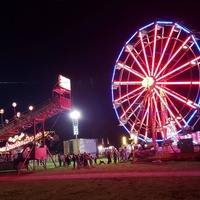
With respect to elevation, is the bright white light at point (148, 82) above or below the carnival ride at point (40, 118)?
above

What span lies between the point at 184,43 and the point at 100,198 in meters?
24.1

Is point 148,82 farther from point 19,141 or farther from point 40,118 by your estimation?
point 19,141

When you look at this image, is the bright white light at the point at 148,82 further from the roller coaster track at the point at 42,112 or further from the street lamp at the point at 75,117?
the street lamp at the point at 75,117

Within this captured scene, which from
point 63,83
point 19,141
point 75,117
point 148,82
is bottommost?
point 19,141

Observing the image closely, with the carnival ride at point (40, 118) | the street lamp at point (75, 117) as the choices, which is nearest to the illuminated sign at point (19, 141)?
the street lamp at point (75, 117)

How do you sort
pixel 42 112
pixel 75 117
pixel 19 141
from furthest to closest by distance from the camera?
pixel 19 141, pixel 75 117, pixel 42 112

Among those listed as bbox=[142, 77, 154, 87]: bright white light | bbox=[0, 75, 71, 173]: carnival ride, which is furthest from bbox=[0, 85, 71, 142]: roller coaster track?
bbox=[142, 77, 154, 87]: bright white light

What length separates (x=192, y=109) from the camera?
3100cm

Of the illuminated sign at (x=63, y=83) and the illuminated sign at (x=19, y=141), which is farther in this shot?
the illuminated sign at (x=19, y=141)

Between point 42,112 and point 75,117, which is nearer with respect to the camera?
point 42,112

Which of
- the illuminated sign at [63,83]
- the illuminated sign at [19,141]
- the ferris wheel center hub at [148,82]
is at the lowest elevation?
the illuminated sign at [19,141]

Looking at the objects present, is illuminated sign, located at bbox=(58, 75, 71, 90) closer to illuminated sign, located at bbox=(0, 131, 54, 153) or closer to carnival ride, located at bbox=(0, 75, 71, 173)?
carnival ride, located at bbox=(0, 75, 71, 173)

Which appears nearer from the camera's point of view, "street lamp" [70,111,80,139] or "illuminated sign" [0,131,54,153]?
"illuminated sign" [0,131,54,153]

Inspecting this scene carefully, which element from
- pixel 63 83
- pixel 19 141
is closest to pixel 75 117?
pixel 19 141
